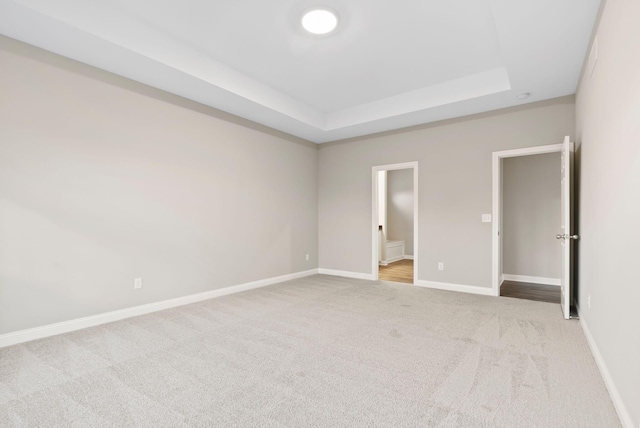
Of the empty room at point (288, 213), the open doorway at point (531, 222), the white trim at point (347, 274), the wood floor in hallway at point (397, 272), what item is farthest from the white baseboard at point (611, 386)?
the white trim at point (347, 274)

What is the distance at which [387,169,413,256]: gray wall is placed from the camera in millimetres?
8383

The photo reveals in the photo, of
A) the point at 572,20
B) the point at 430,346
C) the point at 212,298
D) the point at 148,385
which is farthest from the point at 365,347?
the point at 572,20

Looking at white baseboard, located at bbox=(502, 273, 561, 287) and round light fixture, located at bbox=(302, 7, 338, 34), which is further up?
round light fixture, located at bbox=(302, 7, 338, 34)

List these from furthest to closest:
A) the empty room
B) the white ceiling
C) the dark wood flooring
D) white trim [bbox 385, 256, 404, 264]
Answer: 1. white trim [bbox 385, 256, 404, 264]
2. the dark wood flooring
3. the white ceiling
4. the empty room

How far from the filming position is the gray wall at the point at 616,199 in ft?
5.18

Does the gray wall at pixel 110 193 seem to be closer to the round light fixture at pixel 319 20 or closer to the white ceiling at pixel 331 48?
the white ceiling at pixel 331 48

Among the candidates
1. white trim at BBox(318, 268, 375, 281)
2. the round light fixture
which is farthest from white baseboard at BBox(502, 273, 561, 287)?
the round light fixture

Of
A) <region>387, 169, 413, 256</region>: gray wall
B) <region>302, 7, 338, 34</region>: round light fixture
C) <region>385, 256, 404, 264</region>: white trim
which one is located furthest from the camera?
<region>387, 169, 413, 256</region>: gray wall

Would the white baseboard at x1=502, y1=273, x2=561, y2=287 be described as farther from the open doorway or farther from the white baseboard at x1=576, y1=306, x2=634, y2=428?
the white baseboard at x1=576, y1=306, x2=634, y2=428

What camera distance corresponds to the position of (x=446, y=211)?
483 cm

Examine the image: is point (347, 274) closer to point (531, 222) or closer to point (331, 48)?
point (531, 222)

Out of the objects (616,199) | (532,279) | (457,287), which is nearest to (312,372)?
(616,199)

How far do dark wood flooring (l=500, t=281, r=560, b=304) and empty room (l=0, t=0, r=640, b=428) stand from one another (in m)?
0.06

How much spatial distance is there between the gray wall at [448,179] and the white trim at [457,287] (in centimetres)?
6
